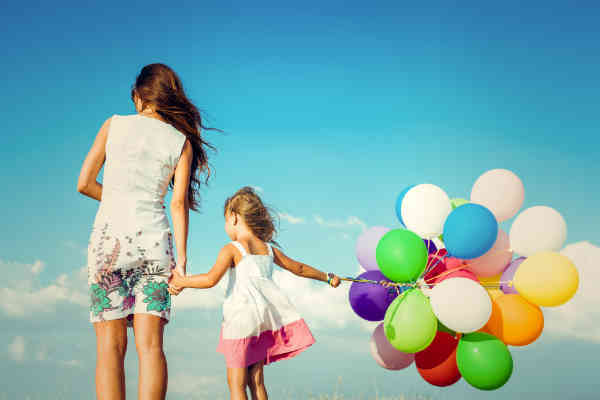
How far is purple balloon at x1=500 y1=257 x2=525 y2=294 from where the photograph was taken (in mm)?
4675

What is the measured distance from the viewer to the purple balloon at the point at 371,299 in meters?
4.59

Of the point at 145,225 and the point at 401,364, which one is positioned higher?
the point at 145,225

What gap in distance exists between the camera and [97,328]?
2795mm

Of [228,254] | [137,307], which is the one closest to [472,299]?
[228,254]

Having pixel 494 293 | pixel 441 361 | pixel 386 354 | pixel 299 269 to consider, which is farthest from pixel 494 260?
pixel 299 269

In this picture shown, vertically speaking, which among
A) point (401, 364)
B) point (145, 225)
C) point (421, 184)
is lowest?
point (401, 364)

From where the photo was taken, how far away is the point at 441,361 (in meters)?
4.61

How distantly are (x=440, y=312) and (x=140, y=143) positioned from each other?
2.54 m

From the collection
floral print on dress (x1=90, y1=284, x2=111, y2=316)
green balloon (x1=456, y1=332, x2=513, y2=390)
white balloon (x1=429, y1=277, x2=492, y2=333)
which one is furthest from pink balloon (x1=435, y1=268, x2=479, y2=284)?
floral print on dress (x1=90, y1=284, x2=111, y2=316)

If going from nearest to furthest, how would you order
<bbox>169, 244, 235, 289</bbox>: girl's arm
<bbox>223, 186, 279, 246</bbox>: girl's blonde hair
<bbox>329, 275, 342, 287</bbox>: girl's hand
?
<bbox>169, 244, 235, 289</bbox>: girl's arm, <bbox>223, 186, 279, 246</bbox>: girl's blonde hair, <bbox>329, 275, 342, 287</bbox>: girl's hand

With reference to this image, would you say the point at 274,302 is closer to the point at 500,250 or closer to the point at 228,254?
the point at 228,254

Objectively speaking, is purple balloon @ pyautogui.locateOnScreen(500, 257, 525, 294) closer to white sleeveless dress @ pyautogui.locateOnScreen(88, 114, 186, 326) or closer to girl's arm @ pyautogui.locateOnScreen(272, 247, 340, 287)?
girl's arm @ pyautogui.locateOnScreen(272, 247, 340, 287)

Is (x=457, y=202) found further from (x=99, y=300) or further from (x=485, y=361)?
(x=99, y=300)

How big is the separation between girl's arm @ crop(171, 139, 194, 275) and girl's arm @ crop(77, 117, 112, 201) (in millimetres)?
416
